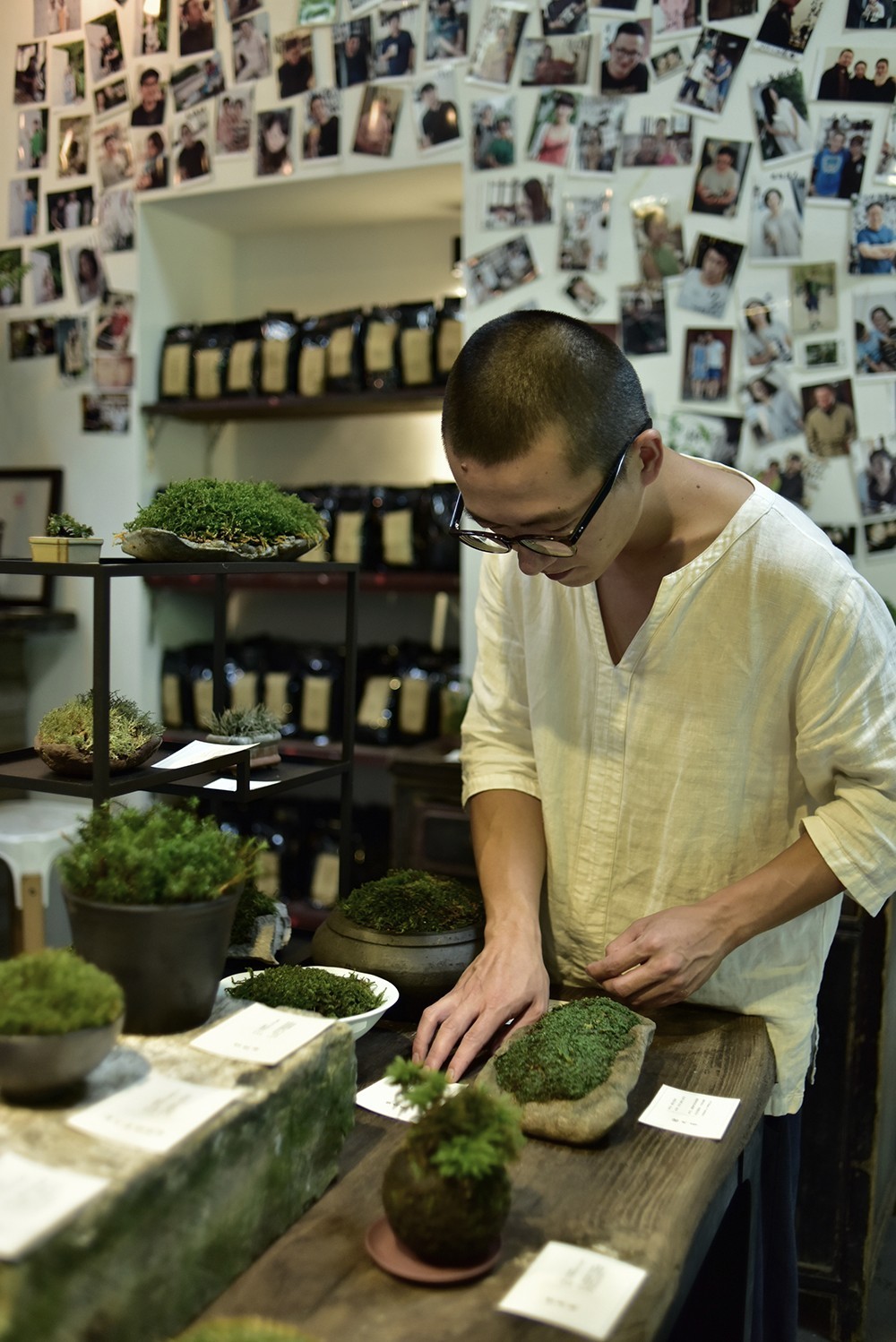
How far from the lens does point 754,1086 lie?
4.47 ft

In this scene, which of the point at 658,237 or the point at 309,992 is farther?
the point at 658,237

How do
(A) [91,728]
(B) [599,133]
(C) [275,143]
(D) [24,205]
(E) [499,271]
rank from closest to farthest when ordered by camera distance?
(A) [91,728], (B) [599,133], (E) [499,271], (C) [275,143], (D) [24,205]

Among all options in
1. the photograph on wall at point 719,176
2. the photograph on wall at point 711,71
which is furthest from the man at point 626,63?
the photograph on wall at point 719,176

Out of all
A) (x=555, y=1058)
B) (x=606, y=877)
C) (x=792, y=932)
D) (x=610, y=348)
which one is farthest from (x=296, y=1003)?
(x=610, y=348)

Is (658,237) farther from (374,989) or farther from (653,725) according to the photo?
(374,989)

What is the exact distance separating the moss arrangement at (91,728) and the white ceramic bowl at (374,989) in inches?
11.4

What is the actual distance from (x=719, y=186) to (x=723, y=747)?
2081 millimetres

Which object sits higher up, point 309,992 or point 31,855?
point 309,992

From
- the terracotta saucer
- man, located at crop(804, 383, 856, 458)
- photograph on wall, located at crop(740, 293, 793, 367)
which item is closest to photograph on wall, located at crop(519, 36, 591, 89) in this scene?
photograph on wall, located at crop(740, 293, 793, 367)

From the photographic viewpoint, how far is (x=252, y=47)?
11.8 ft

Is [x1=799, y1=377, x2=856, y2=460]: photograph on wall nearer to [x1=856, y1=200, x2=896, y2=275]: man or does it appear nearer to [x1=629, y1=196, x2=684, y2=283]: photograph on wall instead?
[x1=856, y1=200, x2=896, y2=275]: man

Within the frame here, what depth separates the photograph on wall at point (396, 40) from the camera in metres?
3.35

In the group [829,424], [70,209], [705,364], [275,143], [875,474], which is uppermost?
[275,143]

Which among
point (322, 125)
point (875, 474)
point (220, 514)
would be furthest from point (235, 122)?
point (220, 514)
